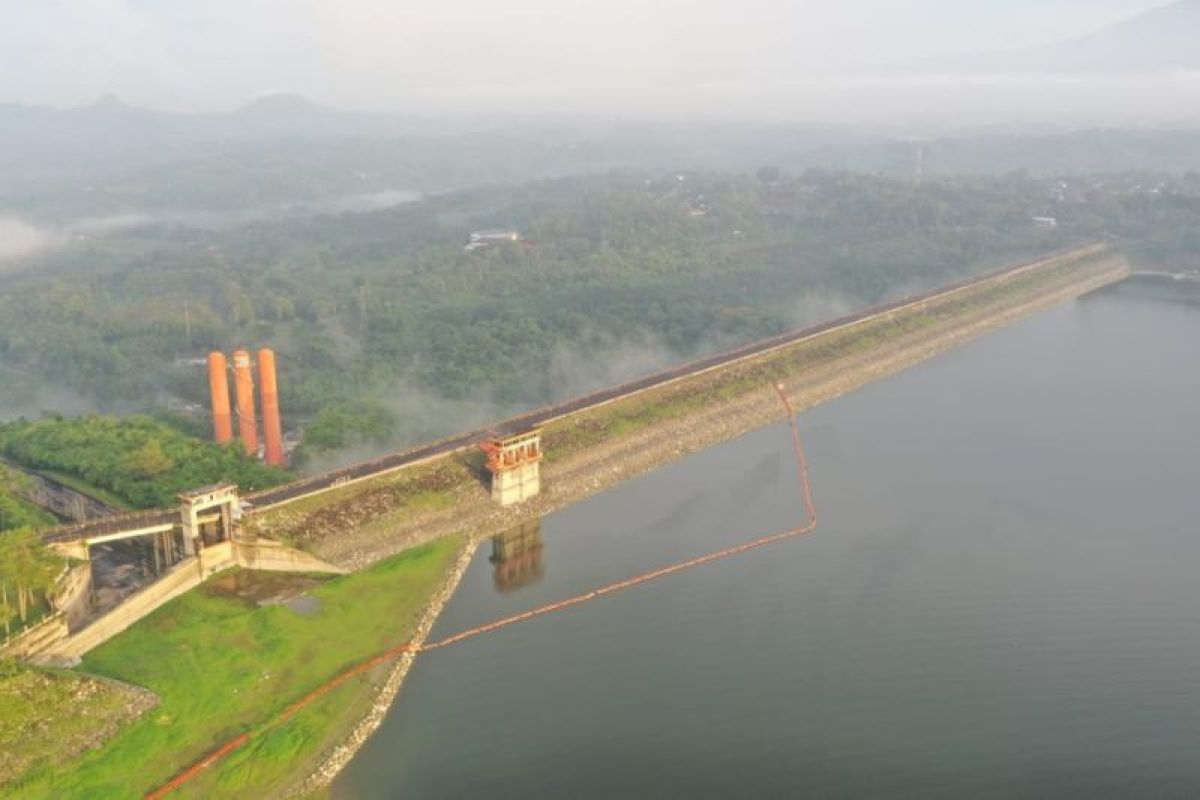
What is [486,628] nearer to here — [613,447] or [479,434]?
[479,434]

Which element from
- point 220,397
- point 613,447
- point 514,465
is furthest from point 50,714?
point 613,447

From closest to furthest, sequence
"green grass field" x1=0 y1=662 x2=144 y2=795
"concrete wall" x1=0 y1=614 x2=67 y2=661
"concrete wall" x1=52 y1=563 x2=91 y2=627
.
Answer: "green grass field" x1=0 y1=662 x2=144 y2=795 → "concrete wall" x1=0 y1=614 x2=67 y2=661 → "concrete wall" x1=52 y1=563 x2=91 y2=627

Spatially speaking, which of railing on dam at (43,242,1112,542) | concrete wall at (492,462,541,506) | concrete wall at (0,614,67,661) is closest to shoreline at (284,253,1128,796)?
concrete wall at (492,462,541,506)

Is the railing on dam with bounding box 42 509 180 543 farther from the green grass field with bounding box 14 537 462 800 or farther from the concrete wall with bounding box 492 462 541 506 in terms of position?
the concrete wall with bounding box 492 462 541 506

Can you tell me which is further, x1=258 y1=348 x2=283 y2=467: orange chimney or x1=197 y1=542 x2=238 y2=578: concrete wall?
x1=258 y1=348 x2=283 y2=467: orange chimney

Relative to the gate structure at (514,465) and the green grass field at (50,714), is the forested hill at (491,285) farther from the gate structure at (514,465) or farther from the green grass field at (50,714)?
the green grass field at (50,714)
